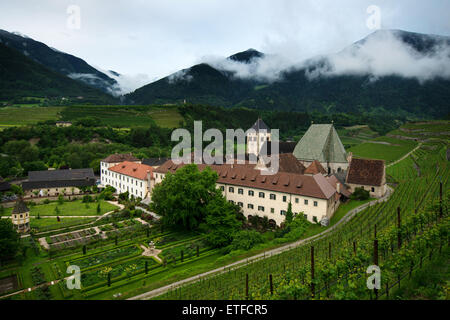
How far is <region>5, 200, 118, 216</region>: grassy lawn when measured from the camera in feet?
166

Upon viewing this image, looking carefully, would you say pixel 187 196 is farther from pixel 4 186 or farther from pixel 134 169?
pixel 4 186

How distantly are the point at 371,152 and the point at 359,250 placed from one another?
7135cm

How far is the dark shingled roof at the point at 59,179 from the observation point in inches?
2586

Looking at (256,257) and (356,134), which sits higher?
(356,134)

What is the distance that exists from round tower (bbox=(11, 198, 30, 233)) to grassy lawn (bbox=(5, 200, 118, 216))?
973 centimetres

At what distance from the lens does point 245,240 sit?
34.6m

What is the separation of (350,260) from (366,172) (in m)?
32.7

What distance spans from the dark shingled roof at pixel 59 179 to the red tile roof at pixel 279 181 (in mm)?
38262

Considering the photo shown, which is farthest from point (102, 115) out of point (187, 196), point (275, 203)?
point (275, 203)

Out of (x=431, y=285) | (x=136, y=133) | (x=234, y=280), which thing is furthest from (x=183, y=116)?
(x=431, y=285)

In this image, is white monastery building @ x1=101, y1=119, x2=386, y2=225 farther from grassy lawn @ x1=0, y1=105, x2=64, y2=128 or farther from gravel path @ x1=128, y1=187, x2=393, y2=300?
grassy lawn @ x1=0, y1=105, x2=64, y2=128

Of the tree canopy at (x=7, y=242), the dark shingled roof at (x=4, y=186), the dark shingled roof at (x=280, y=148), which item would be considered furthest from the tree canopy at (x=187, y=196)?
the dark shingled roof at (x=4, y=186)

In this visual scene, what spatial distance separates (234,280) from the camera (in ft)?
79.7
